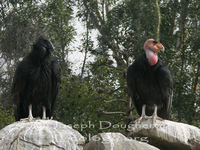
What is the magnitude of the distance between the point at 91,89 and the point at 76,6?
381 centimetres

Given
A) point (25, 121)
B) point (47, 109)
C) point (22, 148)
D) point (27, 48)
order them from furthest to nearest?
point (27, 48) < point (47, 109) < point (25, 121) < point (22, 148)

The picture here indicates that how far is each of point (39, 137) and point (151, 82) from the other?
7.74ft

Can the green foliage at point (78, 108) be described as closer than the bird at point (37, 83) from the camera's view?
No

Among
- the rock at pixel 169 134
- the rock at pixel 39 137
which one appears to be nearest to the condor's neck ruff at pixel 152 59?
the rock at pixel 169 134

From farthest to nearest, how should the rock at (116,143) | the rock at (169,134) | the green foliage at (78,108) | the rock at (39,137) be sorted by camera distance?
the green foliage at (78,108) < the rock at (169,134) < the rock at (116,143) < the rock at (39,137)

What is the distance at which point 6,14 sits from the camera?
1506 cm

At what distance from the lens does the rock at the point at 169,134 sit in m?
7.03

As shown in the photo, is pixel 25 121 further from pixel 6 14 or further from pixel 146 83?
pixel 6 14

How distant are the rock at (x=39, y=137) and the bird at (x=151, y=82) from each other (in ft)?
4.61

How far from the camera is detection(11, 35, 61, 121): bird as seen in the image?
7207 millimetres

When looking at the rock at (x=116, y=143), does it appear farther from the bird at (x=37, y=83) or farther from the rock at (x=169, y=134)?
the bird at (x=37, y=83)

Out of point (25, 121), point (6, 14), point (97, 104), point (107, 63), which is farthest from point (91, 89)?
point (25, 121)

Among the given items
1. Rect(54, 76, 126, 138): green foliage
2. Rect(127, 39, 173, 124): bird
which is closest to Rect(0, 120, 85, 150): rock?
Rect(127, 39, 173, 124): bird

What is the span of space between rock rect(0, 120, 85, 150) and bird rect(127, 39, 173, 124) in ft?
4.61
